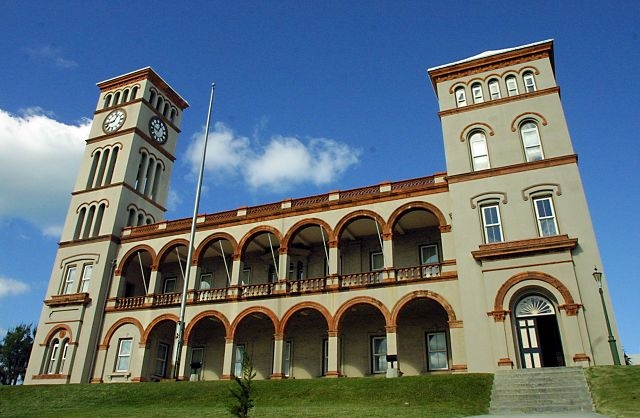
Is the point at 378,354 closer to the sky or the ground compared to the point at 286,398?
closer to the sky

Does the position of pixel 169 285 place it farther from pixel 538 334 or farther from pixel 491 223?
pixel 538 334

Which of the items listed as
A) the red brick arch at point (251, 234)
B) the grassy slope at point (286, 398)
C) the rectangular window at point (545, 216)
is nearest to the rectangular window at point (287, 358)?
the grassy slope at point (286, 398)

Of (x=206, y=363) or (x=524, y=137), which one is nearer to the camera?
(x=524, y=137)

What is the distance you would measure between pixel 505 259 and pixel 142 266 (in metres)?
24.7

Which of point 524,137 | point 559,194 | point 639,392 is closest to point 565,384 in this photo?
point 639,392

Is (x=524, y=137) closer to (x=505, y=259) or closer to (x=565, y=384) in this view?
(x=505, y=259)

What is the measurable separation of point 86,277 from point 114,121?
39.1ft

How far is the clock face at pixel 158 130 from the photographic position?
38.4 meters

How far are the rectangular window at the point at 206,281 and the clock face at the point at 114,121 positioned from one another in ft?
42.1

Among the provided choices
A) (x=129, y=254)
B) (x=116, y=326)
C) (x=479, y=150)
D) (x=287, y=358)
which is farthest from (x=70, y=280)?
(x=479, y=150)

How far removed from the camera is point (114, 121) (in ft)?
125

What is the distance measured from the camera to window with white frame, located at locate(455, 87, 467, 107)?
28.1m

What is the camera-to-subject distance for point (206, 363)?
105 feet

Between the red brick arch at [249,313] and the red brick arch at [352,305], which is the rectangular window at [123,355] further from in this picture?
the red brick arch at [352,305]
